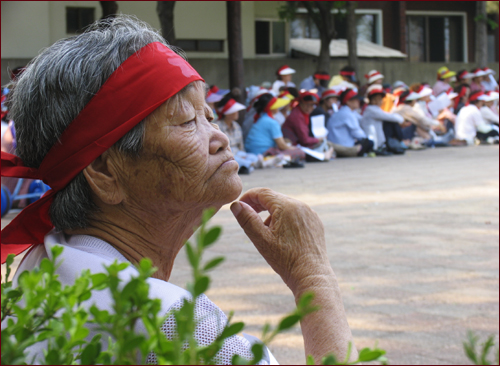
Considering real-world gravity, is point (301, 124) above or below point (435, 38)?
below

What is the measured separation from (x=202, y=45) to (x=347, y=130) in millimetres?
7481

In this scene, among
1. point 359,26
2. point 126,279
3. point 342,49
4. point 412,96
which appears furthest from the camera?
point 359,26

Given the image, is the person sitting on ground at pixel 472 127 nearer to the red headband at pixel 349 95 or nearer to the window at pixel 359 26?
the red headband at pixel 349 95

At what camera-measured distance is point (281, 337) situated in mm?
3764

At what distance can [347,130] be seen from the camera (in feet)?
48.3

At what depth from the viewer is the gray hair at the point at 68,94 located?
1510mm

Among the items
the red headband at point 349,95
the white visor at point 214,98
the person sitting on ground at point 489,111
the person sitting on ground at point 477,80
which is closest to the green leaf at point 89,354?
the white visor at point 214,98

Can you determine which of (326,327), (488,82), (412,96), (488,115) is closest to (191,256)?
(326,327)

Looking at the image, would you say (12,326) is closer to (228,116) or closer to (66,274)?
(66,274)

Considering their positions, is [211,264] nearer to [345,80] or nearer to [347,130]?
[347,130]

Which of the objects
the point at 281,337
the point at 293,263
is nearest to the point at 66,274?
the point at 293,263

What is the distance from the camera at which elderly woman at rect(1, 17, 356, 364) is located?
4.94 ft

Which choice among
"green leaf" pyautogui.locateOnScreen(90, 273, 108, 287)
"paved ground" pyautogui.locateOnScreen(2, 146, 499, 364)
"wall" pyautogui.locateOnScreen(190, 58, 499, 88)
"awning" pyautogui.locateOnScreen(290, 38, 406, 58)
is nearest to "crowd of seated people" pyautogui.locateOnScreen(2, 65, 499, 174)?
"wall" pyautogui.locateOnScreen(190, 58, 499, 88)

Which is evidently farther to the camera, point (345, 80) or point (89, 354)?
point (345, 80)
